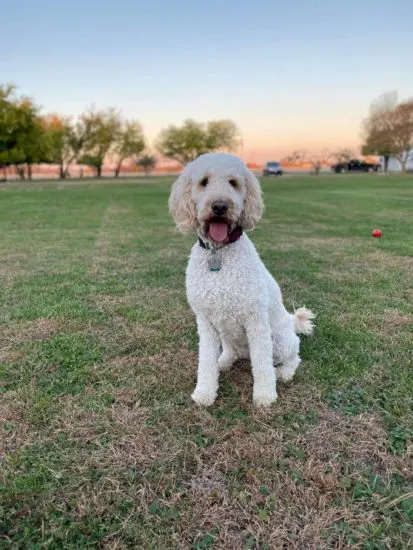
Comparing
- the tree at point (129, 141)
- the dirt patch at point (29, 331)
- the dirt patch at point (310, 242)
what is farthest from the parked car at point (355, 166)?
the dirt patch at point (29, 331)

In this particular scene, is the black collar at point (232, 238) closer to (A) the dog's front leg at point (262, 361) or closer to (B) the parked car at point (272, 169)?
(A) the dog's front leg at point (262, 361)

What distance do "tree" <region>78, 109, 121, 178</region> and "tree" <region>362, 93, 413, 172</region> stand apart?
34.4m

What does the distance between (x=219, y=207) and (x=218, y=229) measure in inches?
5.8

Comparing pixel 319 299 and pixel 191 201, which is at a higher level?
pixel 191 201

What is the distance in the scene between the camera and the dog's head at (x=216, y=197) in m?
2.39

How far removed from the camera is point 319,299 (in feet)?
15.2

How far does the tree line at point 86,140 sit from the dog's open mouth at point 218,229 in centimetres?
4749

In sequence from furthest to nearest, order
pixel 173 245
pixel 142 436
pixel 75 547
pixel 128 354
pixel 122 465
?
pixel 173 245 < pixel 128 354 < pixel 142 436 < pixel 122 465 < pixel 75 547

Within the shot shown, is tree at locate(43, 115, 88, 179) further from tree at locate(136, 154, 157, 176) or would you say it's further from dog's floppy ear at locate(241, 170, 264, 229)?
dog's floppy ear at locate(241, 170, 264, 229)

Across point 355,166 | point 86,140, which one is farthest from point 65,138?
A: point 355,166

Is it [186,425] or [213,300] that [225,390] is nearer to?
[186,425]

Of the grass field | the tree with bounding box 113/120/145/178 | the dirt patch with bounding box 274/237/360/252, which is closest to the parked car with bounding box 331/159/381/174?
the tree with bounding box 113/120/145/178

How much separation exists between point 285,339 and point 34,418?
5.26ft

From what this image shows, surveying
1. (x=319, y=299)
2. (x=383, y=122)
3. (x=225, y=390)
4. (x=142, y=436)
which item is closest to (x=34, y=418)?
(x=142, y=436)
